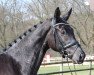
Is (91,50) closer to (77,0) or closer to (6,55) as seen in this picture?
(77,0)

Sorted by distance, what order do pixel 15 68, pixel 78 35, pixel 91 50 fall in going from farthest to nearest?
pixel 91 50
pixel 78 35
pixel 15 68

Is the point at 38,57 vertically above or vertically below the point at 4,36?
above

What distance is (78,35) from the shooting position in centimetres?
2978

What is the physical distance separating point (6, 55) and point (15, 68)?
23 centimetres

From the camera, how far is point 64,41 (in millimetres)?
4758


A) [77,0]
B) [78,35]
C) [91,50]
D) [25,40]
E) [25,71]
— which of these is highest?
[25,40]

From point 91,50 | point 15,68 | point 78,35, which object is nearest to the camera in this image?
point 15,68

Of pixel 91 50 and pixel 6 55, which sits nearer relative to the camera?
pixel 6 55

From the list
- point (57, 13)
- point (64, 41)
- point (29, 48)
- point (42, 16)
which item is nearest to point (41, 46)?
point (29, 48)

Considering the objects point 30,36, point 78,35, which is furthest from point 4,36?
point 30,36

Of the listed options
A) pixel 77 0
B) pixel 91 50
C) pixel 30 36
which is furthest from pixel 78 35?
pixel 30 36

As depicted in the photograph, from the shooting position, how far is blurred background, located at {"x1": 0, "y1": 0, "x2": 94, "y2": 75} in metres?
31.1

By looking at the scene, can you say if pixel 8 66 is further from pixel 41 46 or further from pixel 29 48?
pixel 41 46

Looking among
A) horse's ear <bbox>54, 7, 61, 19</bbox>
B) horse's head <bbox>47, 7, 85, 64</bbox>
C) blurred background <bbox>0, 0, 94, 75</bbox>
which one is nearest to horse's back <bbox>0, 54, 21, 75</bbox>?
horse's head <bbox>47, 7, 85, 64</bbox>
